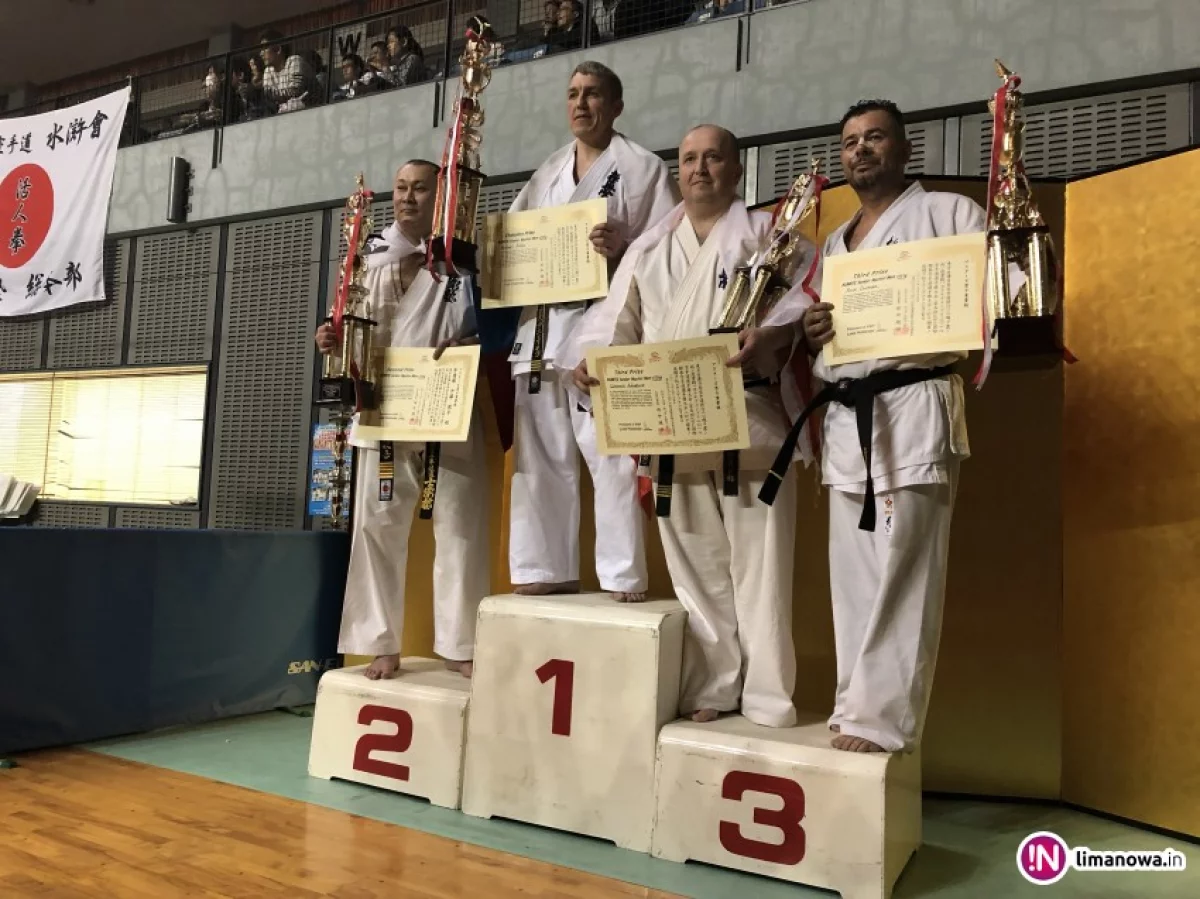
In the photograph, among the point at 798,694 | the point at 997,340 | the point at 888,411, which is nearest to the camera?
the point at 997,340

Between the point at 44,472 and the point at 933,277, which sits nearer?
the point at 933,277

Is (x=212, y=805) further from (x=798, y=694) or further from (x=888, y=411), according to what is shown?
(x=888, y=411)

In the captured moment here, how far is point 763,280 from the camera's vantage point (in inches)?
91.8

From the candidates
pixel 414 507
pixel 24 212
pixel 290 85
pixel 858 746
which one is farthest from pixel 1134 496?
pixel 24 212

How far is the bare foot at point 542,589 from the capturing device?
9.36 ft

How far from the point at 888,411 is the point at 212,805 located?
2107 millimetres

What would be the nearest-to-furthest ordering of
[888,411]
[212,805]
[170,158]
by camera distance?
1. [888,411]
2. [212,805]
3. [170,158]

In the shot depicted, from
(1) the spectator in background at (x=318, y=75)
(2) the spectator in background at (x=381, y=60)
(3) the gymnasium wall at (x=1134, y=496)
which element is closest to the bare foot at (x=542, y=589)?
(3) the gymnasium wall at (x=1134, y=496)

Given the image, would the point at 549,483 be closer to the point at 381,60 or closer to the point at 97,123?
the point at 381,60

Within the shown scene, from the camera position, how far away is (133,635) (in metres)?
3.31

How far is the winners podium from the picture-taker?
2.12m

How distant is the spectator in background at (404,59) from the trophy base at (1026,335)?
5.12 m

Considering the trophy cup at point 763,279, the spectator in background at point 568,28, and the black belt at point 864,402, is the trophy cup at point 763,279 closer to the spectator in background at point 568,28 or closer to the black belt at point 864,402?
the black belt at point 864,402

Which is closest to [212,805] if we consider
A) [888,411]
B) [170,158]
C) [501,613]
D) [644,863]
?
[501,613]
